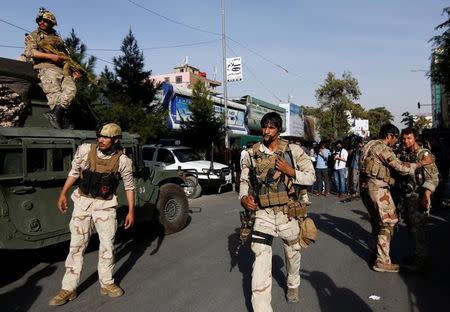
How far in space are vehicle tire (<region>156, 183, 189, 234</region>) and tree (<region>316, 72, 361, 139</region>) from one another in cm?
3988

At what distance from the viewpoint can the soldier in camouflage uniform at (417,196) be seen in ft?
17.0

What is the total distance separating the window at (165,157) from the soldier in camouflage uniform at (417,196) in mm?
9392

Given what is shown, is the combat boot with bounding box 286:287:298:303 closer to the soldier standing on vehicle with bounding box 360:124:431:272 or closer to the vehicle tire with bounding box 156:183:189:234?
the soldier standing on vehicle with bounding box 360:124:431:272

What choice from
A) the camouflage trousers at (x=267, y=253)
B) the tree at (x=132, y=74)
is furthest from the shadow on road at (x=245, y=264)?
the tree at (x=132, y=74)

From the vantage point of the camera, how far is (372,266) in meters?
5.52


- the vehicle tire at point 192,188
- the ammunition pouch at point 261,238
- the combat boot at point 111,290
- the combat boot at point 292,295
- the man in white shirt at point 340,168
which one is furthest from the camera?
the vehicle tire at point 192,188

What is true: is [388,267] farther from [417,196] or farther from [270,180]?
[270,180]

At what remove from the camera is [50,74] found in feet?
22.4

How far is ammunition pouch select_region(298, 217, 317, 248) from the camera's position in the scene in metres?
3.99

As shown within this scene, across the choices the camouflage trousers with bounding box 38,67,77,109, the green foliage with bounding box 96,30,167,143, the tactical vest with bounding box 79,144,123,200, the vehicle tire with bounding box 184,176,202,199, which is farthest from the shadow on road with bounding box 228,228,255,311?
the green foliage with bounding box 96,30,167,143

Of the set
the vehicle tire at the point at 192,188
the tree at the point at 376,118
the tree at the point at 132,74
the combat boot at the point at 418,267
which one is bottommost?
the combat boot at the point at 418,267

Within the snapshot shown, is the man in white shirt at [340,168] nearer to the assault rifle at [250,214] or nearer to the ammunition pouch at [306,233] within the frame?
the ammunition pouch at [306,233]

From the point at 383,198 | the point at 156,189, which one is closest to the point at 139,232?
the point at 156,189

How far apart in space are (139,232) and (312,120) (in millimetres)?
46620
